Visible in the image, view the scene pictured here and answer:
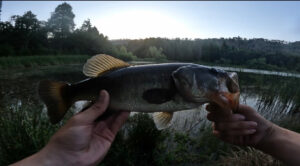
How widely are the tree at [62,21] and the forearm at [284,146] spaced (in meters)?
78.0

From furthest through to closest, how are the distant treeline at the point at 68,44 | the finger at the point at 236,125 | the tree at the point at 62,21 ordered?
the tree at the point at 62,21
the distant treeline at the point at 68,44
the finger at the point at 236,125

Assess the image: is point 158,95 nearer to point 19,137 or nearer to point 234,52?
point 19,137

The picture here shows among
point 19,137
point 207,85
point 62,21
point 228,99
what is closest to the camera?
point 228,99

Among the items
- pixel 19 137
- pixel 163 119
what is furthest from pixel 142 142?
pixel 163 119

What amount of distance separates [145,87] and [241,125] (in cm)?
140

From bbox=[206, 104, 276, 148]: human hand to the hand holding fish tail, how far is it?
62.8 inches

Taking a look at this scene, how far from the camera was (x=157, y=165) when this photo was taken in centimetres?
652

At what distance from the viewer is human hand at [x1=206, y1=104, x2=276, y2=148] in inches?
117

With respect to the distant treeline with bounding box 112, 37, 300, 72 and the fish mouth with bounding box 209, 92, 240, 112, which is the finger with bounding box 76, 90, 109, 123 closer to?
the fish mouth with bounding box 209, 92, 240, 112

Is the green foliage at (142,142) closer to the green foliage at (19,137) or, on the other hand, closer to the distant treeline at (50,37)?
the green foliage at (19,137)

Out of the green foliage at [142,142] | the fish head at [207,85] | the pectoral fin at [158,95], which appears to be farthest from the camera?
the green foliage at [142,142]

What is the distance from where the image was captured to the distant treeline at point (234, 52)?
13745 mm

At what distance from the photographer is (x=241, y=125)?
9.71 ft

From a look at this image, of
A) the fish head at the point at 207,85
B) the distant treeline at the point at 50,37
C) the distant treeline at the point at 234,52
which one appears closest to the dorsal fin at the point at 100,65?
the fish head at the point at 207,85
